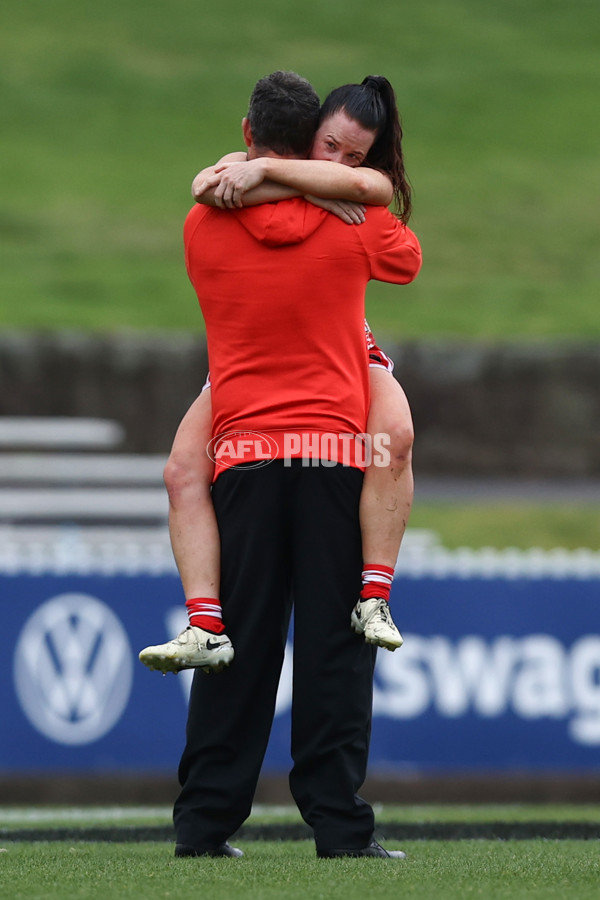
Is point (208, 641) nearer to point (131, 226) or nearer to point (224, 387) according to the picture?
point (224, 387)

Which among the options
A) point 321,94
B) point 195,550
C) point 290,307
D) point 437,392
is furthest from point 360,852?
point 321,94

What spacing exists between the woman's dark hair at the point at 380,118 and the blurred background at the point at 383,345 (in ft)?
11.5

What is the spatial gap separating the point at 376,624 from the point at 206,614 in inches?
16.3

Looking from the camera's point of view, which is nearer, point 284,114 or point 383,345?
point 284,114

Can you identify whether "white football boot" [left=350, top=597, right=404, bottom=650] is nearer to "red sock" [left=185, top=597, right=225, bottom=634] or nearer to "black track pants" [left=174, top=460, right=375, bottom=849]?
"black track pants" [left=174, top=460, right=375, bottom=849]

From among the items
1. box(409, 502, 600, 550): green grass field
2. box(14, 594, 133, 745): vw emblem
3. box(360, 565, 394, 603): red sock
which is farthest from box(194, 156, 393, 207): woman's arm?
box(409, 502, 600, 550): green grass field

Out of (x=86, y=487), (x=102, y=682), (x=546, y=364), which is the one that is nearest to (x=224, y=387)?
(x=102, y=682)

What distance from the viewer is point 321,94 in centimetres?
1978

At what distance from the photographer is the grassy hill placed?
16.0 m

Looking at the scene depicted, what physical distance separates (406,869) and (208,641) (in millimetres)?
689

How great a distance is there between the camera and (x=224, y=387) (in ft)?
12.5

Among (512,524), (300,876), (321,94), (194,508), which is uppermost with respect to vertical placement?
(321,94)

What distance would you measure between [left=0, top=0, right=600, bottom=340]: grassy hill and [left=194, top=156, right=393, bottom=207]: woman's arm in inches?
405

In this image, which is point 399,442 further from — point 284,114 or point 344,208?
point 284,114
